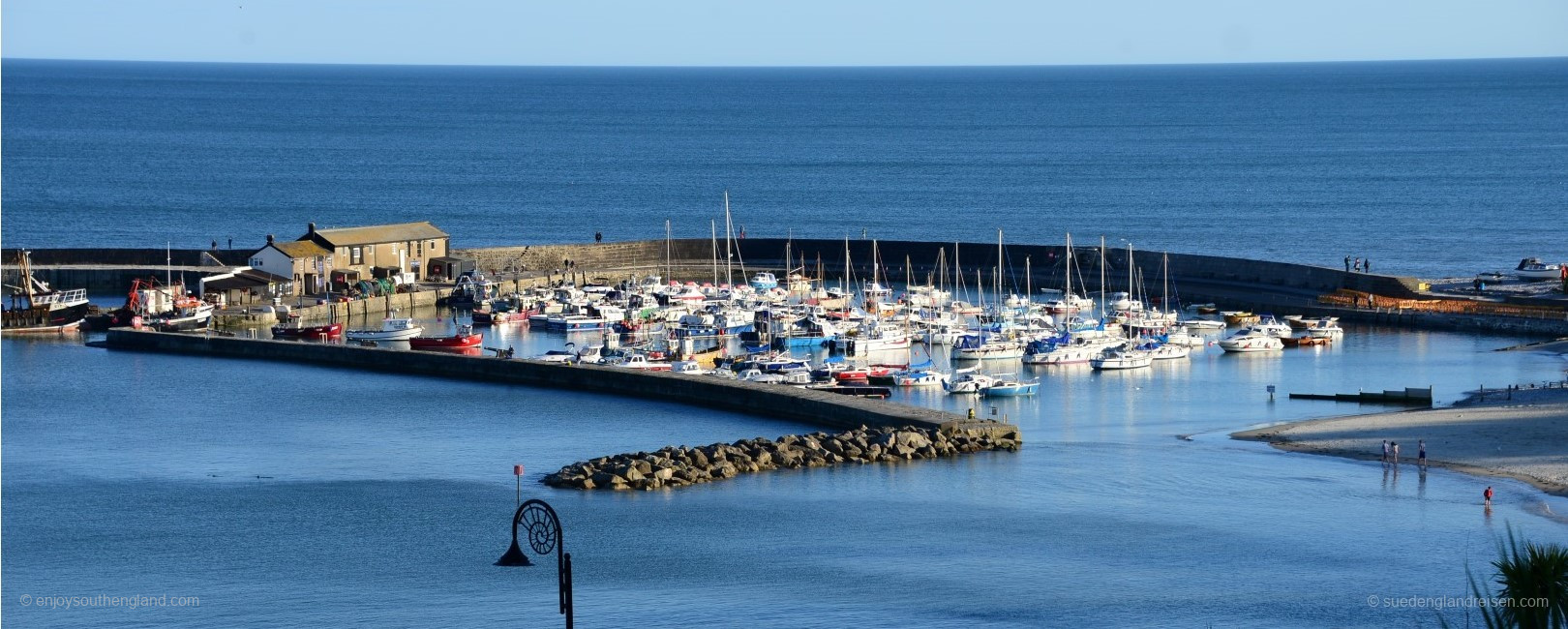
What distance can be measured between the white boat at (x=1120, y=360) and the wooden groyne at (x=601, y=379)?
1191 centimetres

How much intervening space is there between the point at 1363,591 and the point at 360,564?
53.1ft

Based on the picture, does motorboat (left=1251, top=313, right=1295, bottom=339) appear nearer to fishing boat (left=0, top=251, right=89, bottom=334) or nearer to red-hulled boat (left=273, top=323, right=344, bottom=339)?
red-hulled boat (left=273, top=323, right=344, bottom=339)

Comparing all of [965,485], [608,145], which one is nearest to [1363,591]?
[965,485]

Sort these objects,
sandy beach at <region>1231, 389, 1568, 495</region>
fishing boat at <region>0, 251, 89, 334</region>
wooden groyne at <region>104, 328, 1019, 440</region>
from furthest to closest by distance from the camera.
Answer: fishing boat at <region>0, 251, 89, 334</region> < wooden groyne at <region>104, 328, 1019, 440</region> < sandy beach at <region>1231, 389, 1568, 495</region>

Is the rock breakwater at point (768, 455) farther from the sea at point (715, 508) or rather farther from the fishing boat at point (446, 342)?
the fishing boat at point (446, 342)

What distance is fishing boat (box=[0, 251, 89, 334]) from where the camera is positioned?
6184 cm

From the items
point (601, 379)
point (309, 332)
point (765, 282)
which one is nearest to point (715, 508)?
point (601, 379)

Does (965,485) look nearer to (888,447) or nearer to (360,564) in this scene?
(888,447)

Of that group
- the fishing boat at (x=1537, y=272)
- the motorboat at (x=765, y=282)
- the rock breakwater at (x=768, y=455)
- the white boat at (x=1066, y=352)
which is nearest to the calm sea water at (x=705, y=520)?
the rock breakwater at (x=768, y=455)

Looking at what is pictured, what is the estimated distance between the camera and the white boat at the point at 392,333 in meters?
60.9

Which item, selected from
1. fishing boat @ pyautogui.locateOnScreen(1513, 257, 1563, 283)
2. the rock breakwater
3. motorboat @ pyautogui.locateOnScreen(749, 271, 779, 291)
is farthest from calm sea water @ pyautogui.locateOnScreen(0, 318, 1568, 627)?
fishing boat @ pyautogui.locateOnScreen(1513, 257, 1563, 283)

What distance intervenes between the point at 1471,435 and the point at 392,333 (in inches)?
1276

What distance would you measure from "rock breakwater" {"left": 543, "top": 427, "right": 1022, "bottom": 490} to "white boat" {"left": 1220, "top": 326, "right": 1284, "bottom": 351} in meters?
18.2

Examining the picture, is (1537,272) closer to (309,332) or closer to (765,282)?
(765,282)
